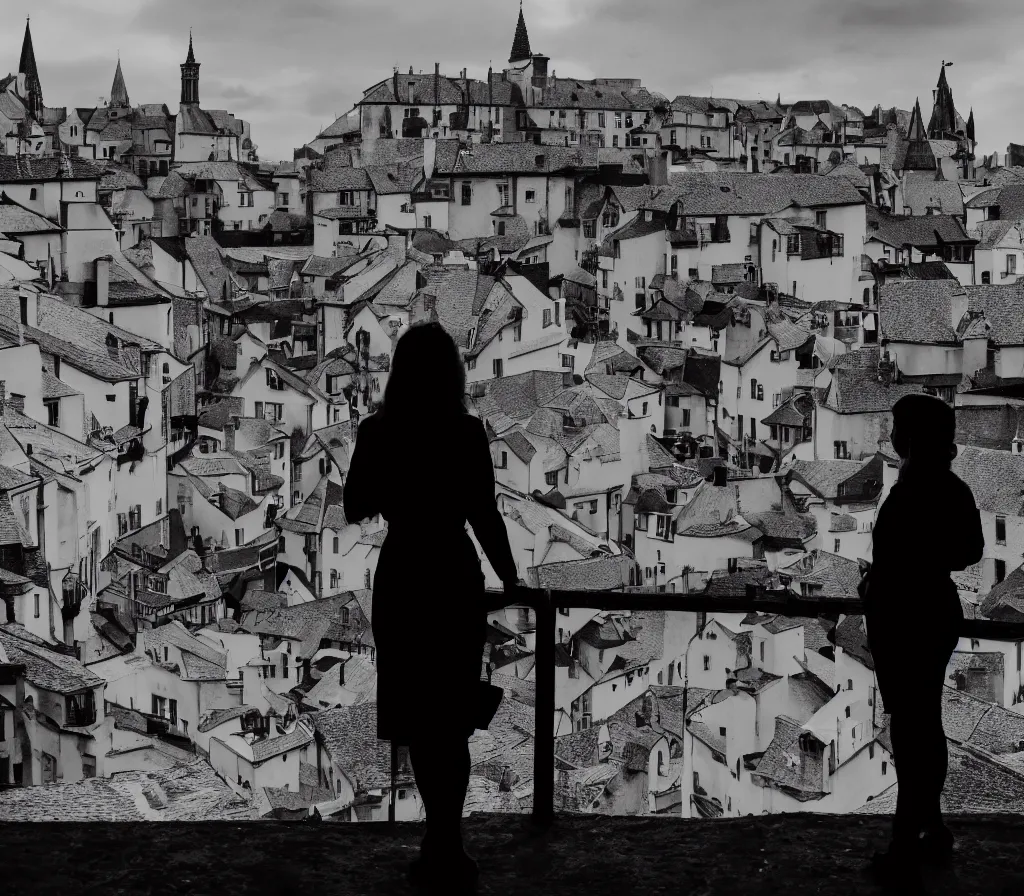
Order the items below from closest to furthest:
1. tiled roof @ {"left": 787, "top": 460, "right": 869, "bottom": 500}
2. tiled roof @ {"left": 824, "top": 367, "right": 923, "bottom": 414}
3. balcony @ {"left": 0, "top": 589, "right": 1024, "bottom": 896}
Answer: balcony @ {"left": 0, "top": 589, "right": 1024, "bottom": 896}
tiled roof @ {"left": 787, "top": 460, "right": 869, "bottom": 500}
tiled roof @ {"left": 824, "top": 367, "right": 923, "bottom": 414}

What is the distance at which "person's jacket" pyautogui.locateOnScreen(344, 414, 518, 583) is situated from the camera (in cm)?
391

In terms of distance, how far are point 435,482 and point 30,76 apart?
92556 millimetres

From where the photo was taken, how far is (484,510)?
12.9ft

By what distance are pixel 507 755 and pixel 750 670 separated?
626 cm

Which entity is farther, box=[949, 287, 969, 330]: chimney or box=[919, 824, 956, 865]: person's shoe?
box=[949, 287, 969, 330]: chimney

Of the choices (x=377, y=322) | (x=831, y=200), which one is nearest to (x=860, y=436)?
(x=377, y=322)

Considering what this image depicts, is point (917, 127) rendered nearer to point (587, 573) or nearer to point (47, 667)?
point (587, 573)

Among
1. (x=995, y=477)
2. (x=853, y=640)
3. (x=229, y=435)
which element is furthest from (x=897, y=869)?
(x=229, y=435)

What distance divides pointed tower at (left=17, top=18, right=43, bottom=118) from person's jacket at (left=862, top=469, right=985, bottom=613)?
89.4 metres

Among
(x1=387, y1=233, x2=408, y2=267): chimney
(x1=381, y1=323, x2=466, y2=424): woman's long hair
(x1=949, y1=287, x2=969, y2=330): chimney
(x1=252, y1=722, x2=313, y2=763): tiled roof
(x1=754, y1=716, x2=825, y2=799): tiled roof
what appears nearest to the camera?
(x1=381, y1=323, x2=466, y2=424): woman's long hair

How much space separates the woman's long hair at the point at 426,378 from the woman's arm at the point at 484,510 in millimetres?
88

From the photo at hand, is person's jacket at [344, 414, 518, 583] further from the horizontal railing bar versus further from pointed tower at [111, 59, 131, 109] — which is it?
pointed tower at [111, 59, 131, 109]

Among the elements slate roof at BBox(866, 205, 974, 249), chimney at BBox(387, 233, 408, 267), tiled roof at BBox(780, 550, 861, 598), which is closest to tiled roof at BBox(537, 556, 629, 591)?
tiled roof at BBox(780, 550, 861, 598)

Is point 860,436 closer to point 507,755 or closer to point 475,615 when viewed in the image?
point 507,755
